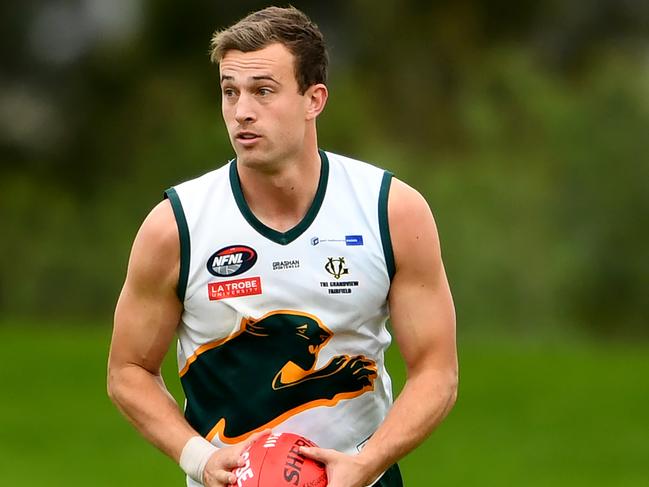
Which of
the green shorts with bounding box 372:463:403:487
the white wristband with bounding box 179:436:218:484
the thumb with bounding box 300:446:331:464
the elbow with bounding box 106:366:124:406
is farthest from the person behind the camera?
the green shorts with bounding box 372:463:403:487

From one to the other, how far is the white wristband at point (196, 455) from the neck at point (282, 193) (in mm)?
827

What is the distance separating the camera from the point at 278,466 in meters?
5.33

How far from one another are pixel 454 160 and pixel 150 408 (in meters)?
21.3

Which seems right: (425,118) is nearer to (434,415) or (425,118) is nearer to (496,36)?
(496,36)

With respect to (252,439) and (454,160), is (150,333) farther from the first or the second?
(454,160)

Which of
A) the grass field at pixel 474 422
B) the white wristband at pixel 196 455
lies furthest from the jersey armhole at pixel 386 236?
the grass field at pixel 474 422

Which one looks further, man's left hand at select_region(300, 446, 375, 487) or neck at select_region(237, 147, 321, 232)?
neck at select_region(237, 147, 321, 232)

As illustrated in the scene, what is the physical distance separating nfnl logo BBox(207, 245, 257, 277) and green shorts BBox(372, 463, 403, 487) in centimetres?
101

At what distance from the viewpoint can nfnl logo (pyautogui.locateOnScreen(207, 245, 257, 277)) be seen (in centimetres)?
562

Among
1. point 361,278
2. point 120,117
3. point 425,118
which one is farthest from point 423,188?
point 361,278

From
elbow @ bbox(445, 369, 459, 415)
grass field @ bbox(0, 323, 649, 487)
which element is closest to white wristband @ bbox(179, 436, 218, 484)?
elbow @ bbox(445, 369, 459, 415)

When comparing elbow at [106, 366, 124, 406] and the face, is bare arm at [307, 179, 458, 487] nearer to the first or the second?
the face

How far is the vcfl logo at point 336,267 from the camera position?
5652mm

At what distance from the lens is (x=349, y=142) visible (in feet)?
92.8
